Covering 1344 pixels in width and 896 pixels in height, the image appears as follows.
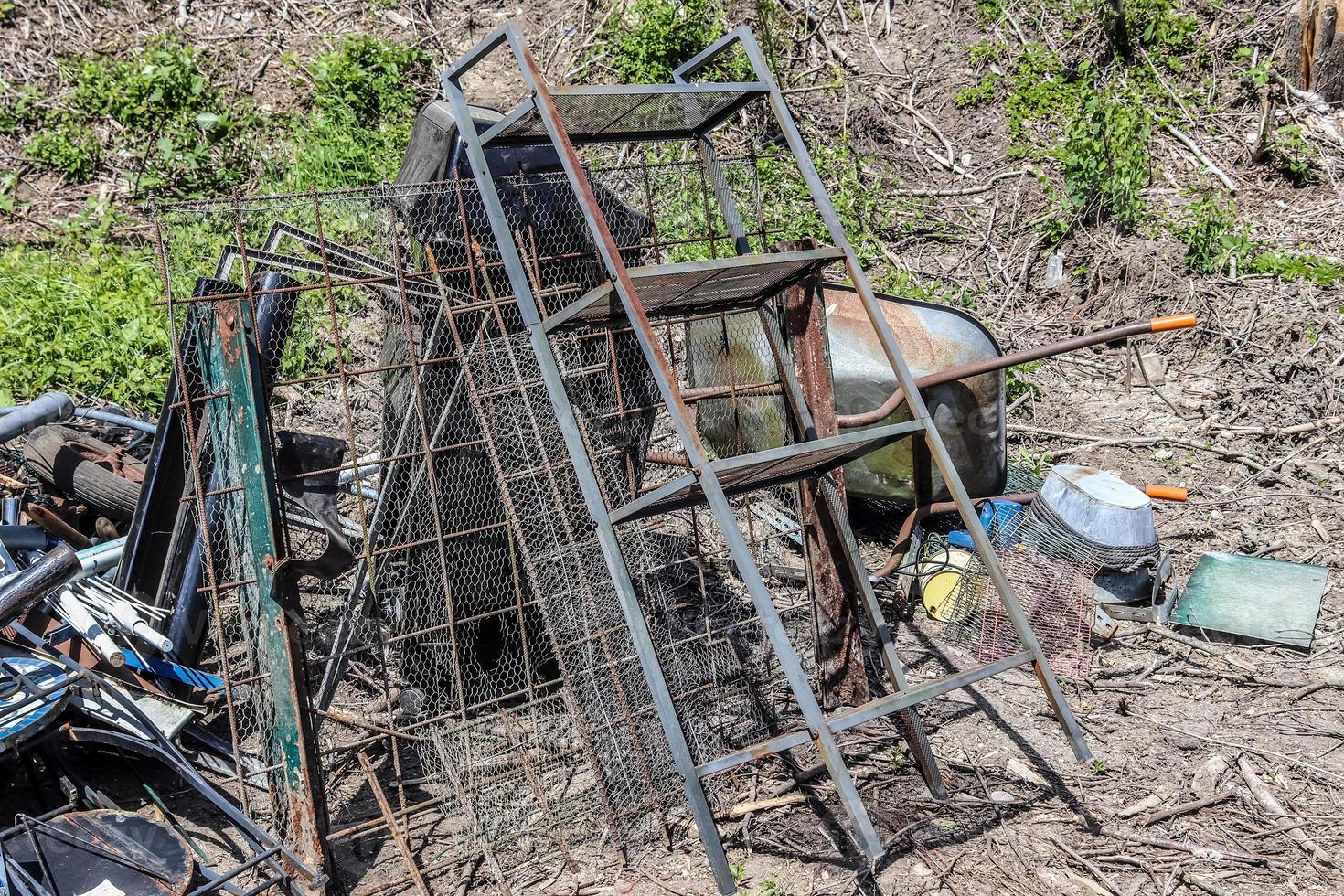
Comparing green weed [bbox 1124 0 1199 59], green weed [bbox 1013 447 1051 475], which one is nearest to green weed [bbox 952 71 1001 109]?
green weed [bbox 1124 0 1199 59]

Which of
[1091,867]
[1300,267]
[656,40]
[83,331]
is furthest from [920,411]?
[656,40]

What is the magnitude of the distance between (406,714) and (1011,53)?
773cm

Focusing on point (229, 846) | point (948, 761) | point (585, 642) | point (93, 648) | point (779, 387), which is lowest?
point (948, 761)

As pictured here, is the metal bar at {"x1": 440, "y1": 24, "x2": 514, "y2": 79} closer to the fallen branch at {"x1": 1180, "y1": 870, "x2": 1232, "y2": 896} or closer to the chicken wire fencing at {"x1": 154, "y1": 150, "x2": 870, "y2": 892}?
the chicken wire fencing at {"x1": 154, "y1": 150, "x2": 870, "y2": 892}

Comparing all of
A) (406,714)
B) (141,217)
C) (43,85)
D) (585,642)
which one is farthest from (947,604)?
(43,85)

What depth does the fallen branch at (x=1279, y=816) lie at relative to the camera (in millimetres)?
3537

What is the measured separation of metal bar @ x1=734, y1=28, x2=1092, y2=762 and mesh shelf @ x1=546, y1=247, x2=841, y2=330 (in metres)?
0.14

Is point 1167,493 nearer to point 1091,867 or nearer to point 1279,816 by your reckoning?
point 1279,816

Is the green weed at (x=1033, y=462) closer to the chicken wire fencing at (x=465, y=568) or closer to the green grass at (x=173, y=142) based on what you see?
the chicken wire fencing at (x=465, y=568)

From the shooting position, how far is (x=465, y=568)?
449 cm

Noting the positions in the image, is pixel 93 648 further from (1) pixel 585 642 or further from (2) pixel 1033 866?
(2) pixel 1033 866

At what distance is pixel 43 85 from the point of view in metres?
8.38

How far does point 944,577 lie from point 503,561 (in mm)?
2299

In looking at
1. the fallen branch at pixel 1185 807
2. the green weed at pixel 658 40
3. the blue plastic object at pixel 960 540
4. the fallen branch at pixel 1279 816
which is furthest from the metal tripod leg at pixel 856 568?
the green weed at pixel 658 40
